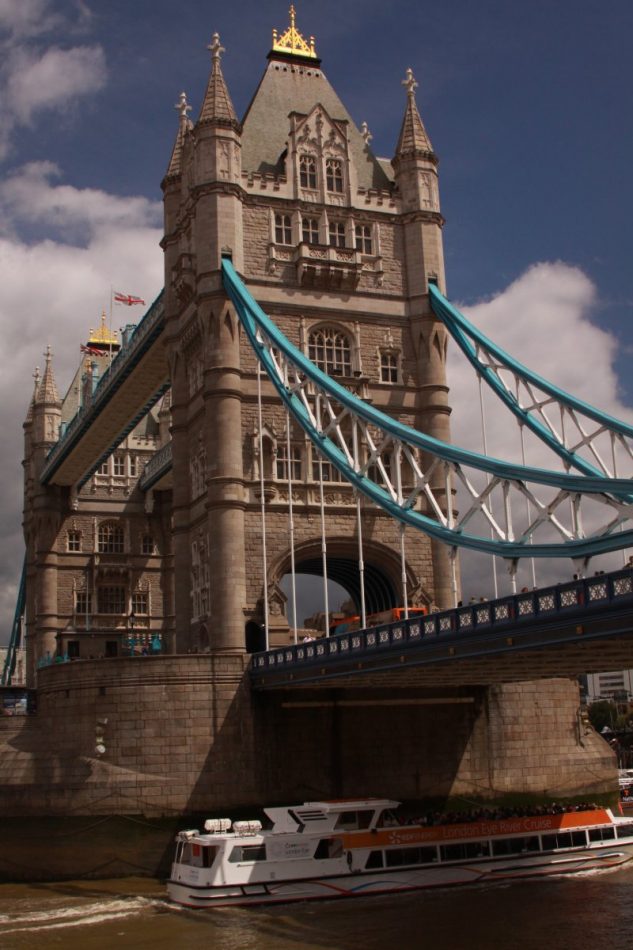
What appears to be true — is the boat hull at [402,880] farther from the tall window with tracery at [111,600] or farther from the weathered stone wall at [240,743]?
the tall window with tracery at [111,600]

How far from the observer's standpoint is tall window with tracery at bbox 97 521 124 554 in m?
75.8

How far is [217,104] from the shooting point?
158 feet

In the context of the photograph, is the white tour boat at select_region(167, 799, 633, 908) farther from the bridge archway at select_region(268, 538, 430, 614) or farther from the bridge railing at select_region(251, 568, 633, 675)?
the bridge archway at select_region(268, 538, 430, 614)

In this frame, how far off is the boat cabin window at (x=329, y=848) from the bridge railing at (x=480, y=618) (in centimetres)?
517

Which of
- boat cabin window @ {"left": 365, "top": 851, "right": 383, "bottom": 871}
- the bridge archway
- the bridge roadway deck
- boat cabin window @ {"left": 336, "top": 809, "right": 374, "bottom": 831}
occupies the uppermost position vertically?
the bridge archway

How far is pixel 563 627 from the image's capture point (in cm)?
2591

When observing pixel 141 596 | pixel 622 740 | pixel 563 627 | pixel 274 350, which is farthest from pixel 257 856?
pixel 622 740

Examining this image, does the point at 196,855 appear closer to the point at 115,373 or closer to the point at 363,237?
the point at 363,237

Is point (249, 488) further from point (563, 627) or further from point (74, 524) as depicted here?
point (74, 524)

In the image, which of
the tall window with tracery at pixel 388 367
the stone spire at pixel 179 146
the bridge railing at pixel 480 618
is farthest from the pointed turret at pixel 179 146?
the bridge railing at pixel 480 618

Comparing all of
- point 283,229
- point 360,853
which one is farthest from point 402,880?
point 283,229

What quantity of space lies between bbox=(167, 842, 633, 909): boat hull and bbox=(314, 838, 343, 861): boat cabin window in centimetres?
63

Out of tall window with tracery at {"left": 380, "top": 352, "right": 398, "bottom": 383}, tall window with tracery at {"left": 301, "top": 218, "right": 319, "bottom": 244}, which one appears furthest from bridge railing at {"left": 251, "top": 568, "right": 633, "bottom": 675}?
tall window with tracery at {"left": 301, "top": 218, "right": 319, "bottom": 244}

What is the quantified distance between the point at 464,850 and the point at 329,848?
4375 mm
